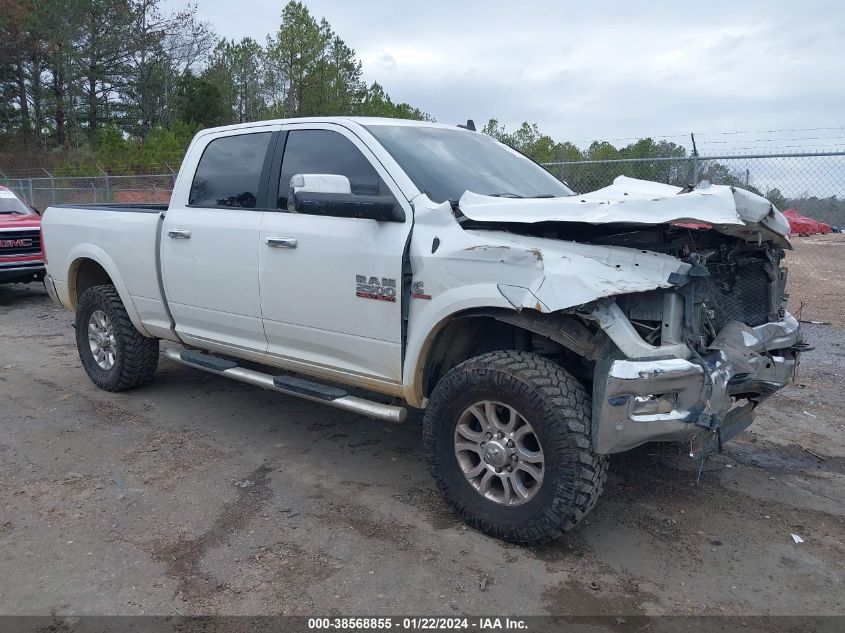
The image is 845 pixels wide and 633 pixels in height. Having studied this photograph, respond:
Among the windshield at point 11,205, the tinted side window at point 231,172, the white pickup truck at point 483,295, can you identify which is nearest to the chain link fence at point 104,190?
the windshield at point 11,205

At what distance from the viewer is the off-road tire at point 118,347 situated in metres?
5.76

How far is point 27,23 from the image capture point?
38188 mm

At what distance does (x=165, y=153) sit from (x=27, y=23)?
17097 mm

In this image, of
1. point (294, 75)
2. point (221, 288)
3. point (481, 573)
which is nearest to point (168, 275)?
point (221, 288)

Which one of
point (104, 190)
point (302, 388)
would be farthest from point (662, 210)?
point (104, 190)

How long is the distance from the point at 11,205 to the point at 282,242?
31.4 ft

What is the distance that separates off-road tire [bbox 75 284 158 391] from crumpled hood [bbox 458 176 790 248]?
3.37 meters

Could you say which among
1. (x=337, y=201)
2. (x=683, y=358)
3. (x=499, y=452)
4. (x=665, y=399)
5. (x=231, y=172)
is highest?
(x=231, y=172)

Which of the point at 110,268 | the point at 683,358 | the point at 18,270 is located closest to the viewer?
the point at 683,358

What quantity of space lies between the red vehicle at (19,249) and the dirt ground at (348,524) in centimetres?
616

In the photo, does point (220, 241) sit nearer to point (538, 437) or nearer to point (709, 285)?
point (538, 437)

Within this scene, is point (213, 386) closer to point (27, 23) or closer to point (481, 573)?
point (481, 573)

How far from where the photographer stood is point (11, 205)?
11680 millimetres

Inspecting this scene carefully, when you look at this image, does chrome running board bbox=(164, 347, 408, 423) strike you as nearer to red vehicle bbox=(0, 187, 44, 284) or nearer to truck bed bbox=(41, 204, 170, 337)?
truck bed bbox=(41, 204, 170, 337)
